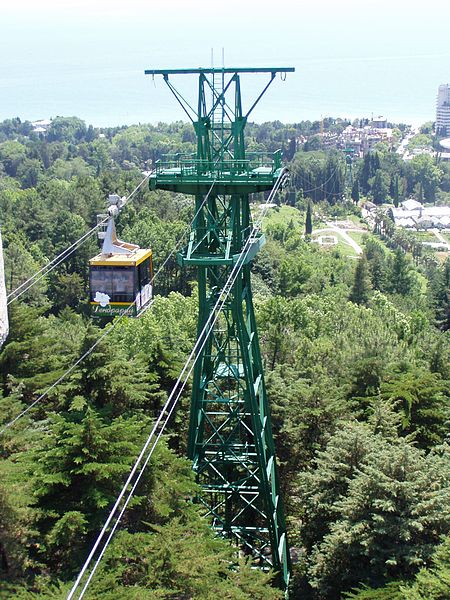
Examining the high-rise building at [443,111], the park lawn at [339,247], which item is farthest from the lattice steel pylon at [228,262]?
the high-rise building at [443,111]

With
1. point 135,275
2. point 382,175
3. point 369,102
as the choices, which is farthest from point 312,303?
point 369,102

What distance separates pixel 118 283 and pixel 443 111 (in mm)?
175506

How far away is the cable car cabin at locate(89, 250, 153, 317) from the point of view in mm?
22500

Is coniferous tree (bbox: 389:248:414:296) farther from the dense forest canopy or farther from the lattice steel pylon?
the lattice steel pylon

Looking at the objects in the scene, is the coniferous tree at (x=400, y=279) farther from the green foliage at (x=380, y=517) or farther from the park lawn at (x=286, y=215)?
the green foliage at (x=380, y=517)

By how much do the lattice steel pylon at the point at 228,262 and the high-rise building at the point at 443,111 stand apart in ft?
573

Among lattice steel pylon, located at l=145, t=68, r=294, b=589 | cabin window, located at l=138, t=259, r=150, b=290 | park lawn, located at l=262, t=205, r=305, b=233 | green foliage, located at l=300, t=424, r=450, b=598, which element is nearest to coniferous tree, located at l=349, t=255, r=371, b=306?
cabin window, located at l=138, t=259, r=150, b=290

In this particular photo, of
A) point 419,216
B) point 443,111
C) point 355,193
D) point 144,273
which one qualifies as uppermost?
point 443,111

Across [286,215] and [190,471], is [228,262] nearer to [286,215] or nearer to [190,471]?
[190,471]

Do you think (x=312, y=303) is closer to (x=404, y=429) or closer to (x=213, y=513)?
(x=404, y=429)

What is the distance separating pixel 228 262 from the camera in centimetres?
1209

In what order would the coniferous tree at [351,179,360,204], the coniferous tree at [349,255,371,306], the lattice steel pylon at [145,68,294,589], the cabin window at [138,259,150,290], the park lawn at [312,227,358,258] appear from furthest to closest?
the coniferous tree at [351,179,360,204]
the park lawn at [312,227,358,258]
the coniferous tree at [349,255,371,306]
the cabin window at [138,259,150,290]
the lattice steel pylon at [145,68,294,589]

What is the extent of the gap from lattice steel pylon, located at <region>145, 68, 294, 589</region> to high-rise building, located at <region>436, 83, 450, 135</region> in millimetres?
174750

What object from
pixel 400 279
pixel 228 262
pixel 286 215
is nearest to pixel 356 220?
pixel 286 215
